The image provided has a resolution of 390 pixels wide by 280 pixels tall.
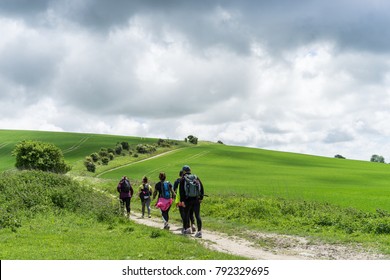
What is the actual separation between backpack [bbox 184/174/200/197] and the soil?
194cm

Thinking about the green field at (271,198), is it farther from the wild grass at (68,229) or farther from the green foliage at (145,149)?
the wild grass at (68,229)

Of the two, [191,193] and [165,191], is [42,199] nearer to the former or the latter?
[165,191]

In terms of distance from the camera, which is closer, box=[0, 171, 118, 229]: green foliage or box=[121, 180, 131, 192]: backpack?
box=[0, 171, 118, 229]: green foliage

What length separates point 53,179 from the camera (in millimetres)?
30672

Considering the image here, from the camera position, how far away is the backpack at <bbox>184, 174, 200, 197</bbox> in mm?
18812

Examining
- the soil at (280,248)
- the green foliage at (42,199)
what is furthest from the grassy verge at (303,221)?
the green foliage at (42,199)

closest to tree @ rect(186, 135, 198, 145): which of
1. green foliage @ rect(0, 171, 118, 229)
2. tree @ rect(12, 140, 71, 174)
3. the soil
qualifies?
tree @ rect(12, 140, 71, 174)

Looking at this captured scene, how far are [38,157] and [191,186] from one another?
54.9m

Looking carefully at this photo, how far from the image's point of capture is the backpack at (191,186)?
1881 cm

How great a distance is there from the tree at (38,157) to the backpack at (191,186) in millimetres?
53653

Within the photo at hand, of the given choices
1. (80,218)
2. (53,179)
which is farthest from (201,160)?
(80,218)

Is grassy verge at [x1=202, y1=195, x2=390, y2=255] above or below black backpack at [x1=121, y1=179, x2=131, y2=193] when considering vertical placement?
below

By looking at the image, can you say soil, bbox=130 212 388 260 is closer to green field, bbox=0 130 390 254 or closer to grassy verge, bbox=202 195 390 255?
grassy verge, bbox=202 195 390 255

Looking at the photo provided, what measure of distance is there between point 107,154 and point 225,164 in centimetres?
2633
